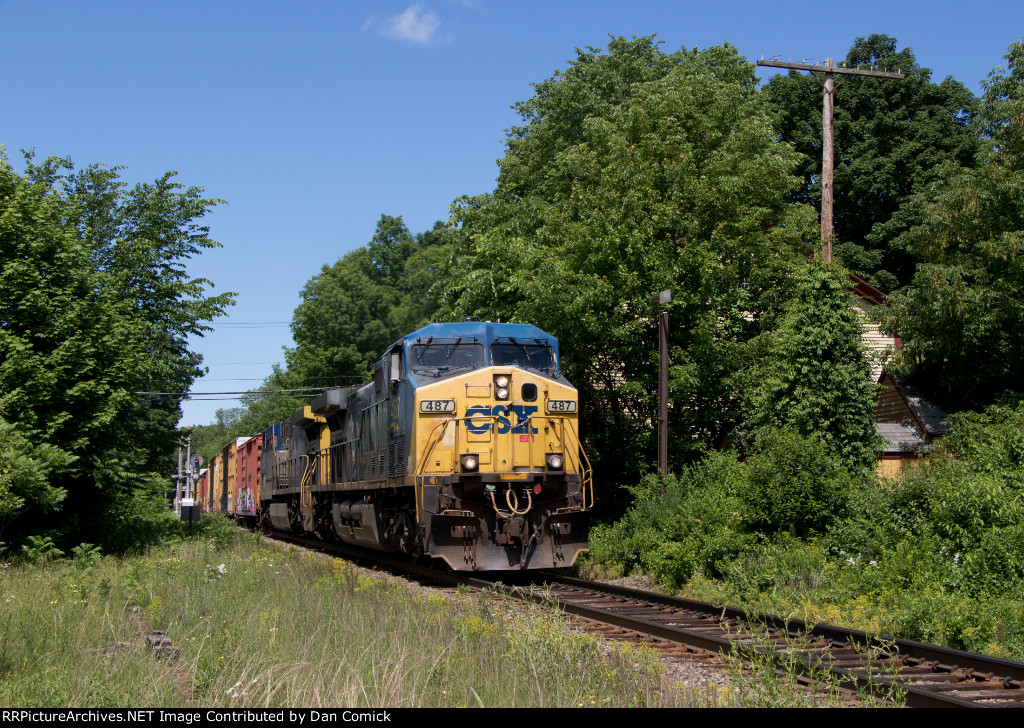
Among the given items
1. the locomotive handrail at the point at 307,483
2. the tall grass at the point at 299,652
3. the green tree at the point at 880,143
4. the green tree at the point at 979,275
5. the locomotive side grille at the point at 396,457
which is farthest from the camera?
the green tree at the point at 880,143

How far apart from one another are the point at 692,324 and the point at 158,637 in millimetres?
15523

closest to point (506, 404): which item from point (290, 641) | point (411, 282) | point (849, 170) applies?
point (290, 641)

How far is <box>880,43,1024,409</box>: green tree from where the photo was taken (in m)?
19.8

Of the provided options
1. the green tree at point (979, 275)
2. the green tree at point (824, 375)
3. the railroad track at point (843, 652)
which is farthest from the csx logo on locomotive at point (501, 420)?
the green tree at point (979, 275)

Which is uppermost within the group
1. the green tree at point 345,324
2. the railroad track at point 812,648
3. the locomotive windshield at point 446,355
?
the green tree at point 345,324

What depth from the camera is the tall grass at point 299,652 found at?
571cm

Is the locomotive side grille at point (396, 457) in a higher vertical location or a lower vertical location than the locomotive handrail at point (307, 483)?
higher

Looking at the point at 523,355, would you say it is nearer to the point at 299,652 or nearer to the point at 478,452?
the point at 478,452

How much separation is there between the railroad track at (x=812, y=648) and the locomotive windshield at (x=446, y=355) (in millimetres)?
3719

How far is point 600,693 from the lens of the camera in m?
5.91

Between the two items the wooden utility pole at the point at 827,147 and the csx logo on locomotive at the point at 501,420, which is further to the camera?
the wooden utility pole at the point at 827,147

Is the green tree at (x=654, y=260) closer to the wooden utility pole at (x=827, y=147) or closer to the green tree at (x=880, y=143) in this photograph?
the wooden utility pole at (x=827, y=147)

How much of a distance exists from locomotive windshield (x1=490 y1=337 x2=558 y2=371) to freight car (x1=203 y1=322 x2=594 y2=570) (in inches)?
0.7

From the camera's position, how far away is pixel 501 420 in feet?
43.3
